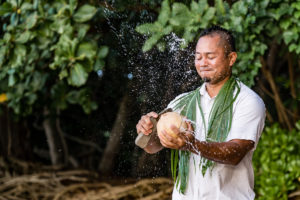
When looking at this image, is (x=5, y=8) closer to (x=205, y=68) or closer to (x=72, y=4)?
(x=72, y=4)

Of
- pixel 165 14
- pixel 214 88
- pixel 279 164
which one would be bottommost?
pixel 279 164

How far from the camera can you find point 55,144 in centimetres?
525

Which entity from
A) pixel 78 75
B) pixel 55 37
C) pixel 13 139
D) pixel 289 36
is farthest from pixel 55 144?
pixel 289 36

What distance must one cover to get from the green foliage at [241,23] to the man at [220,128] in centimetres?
112

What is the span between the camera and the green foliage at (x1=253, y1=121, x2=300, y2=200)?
10.6 feet

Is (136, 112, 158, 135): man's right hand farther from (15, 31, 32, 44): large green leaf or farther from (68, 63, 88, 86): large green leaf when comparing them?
(15, 31, 32, 44): large green leaf

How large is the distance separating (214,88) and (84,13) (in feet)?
5.51

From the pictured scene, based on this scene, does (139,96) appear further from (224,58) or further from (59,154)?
(224,58)

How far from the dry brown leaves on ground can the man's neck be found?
6.79 feet

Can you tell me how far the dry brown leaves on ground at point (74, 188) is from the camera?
13.0 ft

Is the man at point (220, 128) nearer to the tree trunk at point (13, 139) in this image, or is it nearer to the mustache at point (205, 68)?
the mustache at point (205, 68)

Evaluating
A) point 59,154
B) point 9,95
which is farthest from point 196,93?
point 59,154

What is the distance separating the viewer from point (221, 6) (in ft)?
9.77

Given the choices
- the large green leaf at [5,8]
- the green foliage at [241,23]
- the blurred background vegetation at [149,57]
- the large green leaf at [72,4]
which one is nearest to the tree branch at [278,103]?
the blurred background vegetation at [149,57]
